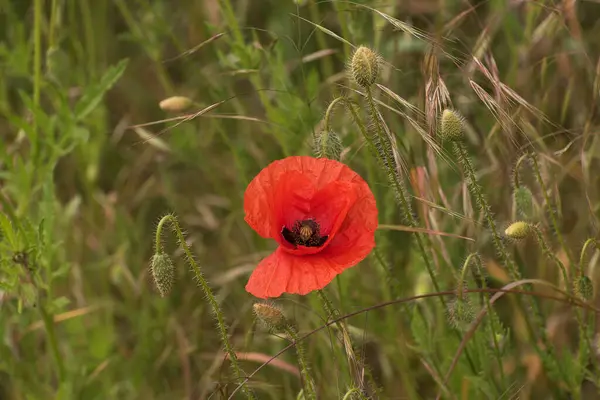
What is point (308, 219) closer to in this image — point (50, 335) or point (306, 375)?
point (306, 375)

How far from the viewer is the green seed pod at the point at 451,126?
154cm

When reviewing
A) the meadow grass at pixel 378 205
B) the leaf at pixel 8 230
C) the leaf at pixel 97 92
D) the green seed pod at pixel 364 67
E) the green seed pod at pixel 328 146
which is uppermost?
the green seed pod at pixel 364 67

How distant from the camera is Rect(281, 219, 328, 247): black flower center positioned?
164 centimetres

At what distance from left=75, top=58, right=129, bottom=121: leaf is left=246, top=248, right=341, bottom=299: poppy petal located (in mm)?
934

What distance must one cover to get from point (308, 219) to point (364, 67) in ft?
1.05

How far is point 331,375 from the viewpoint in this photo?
218 centimetres

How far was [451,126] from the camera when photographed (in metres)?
1.54

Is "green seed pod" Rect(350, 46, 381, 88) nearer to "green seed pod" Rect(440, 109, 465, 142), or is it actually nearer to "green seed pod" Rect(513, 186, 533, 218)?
"green seed pod" Rect(440, 109, 465, 142)

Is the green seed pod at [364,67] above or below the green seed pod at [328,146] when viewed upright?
above

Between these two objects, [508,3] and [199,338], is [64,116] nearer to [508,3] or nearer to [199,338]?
[199,338]

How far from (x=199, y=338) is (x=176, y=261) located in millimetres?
437

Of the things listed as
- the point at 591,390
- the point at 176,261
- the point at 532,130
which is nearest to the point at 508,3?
the point at 532,130

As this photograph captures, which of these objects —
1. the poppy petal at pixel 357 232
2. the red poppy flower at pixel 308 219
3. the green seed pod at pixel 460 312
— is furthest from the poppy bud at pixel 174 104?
the green seed pod at pixel 460 312

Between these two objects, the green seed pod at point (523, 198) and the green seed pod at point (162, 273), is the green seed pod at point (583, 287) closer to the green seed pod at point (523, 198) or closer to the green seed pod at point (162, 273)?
the green seed pod at point (523, 198)
